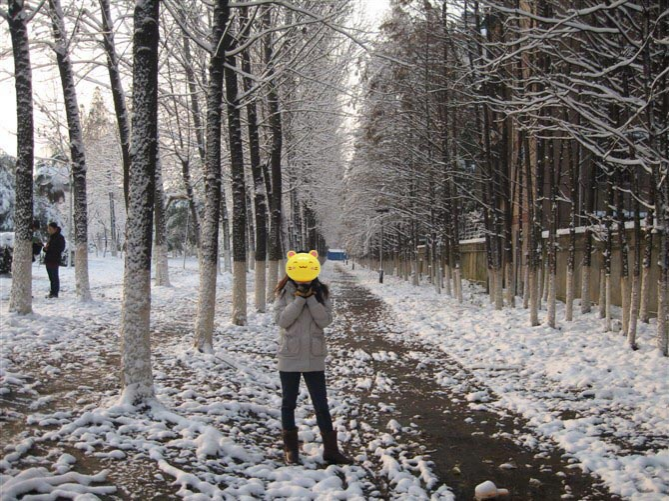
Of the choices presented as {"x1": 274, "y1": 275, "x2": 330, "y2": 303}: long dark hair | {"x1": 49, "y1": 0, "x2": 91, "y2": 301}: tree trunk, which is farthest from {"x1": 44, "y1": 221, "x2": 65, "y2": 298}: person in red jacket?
{"x1": 274, "y1": 275, "x2": 330, "y2": 303}: long dark hair

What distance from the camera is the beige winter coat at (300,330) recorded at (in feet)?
15.6

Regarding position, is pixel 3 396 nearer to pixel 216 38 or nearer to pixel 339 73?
pixel 216 38

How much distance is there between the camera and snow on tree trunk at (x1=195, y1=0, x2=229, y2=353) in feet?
27.9

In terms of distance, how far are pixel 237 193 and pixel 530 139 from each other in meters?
8.62

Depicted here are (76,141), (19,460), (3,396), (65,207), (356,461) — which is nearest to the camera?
(19,460)

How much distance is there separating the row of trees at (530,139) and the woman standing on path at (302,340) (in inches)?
141

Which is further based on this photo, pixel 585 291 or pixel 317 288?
pixel 585 291

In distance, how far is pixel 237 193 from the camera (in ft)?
38.5

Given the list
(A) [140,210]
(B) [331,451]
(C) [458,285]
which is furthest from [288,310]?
(C) [458,285]

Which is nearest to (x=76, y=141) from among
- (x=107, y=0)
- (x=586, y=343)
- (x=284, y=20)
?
(x=107, y=0)

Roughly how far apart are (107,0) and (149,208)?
8.69m

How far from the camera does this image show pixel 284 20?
14734 mm

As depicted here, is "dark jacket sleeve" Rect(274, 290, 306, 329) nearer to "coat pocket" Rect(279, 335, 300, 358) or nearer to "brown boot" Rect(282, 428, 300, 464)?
"coat pocket" Rect(279, 335, 300, 358)

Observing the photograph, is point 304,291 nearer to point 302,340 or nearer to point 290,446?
point 302,340
